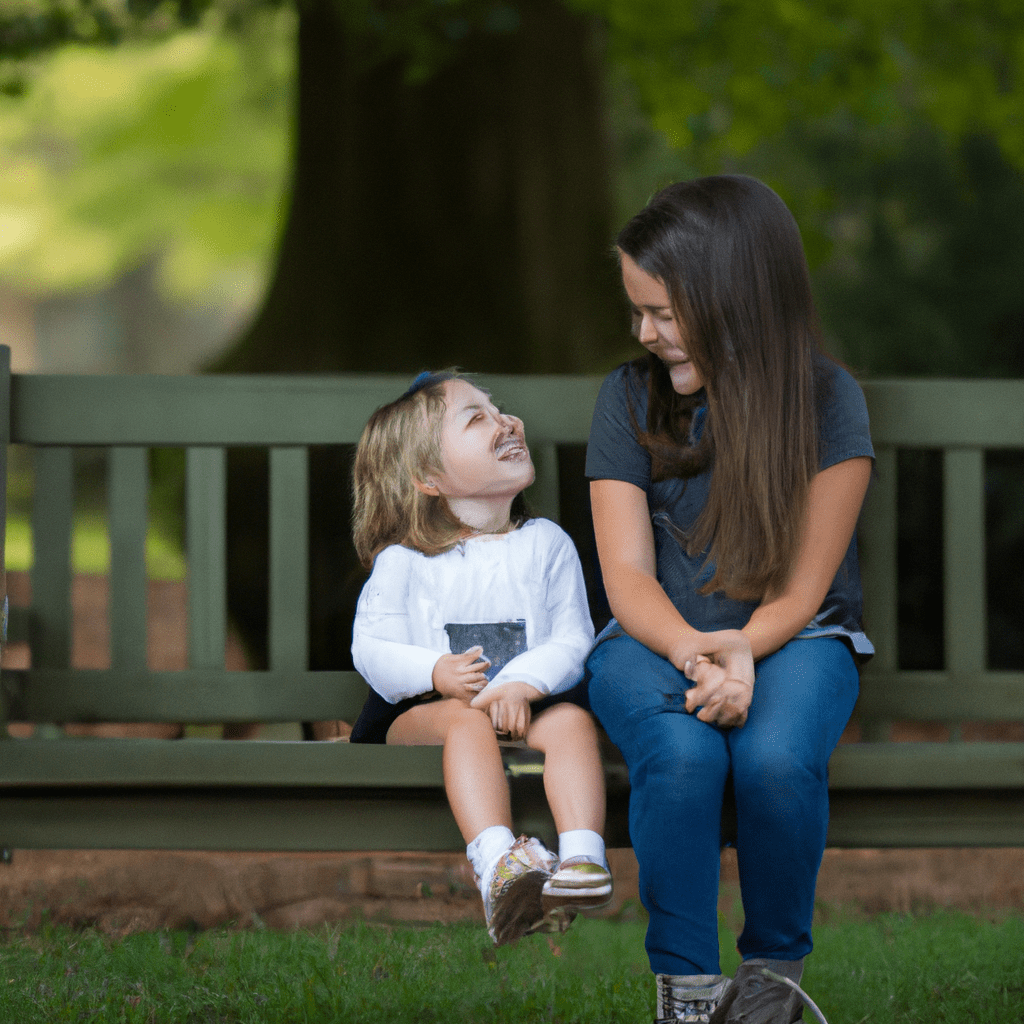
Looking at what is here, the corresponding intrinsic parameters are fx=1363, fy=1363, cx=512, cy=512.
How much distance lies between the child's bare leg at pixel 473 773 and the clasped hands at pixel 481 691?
21 millimetres

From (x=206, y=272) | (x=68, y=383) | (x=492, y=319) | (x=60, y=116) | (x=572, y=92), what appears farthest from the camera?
(x=206, y=272)

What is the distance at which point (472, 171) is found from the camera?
590cm

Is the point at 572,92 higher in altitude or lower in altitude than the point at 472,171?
higher

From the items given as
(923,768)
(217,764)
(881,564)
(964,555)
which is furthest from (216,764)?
(964,555)

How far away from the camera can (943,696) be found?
3004 mm

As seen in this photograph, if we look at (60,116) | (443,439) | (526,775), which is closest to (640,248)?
(443,439)

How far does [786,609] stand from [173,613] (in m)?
3.90

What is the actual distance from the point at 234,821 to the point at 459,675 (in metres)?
0.50

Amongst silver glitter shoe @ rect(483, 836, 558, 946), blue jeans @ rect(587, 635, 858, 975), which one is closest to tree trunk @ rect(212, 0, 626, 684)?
blue jeans @ rect(587, 635, 858, 975)

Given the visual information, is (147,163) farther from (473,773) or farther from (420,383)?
(473,773)

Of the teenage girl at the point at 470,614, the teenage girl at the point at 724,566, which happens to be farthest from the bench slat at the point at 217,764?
the teenage girl at the point at 724,566

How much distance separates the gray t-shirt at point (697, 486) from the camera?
2.56 metres

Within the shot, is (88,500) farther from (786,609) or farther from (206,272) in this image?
(206,272)

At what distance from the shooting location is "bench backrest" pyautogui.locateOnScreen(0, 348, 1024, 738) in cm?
298
